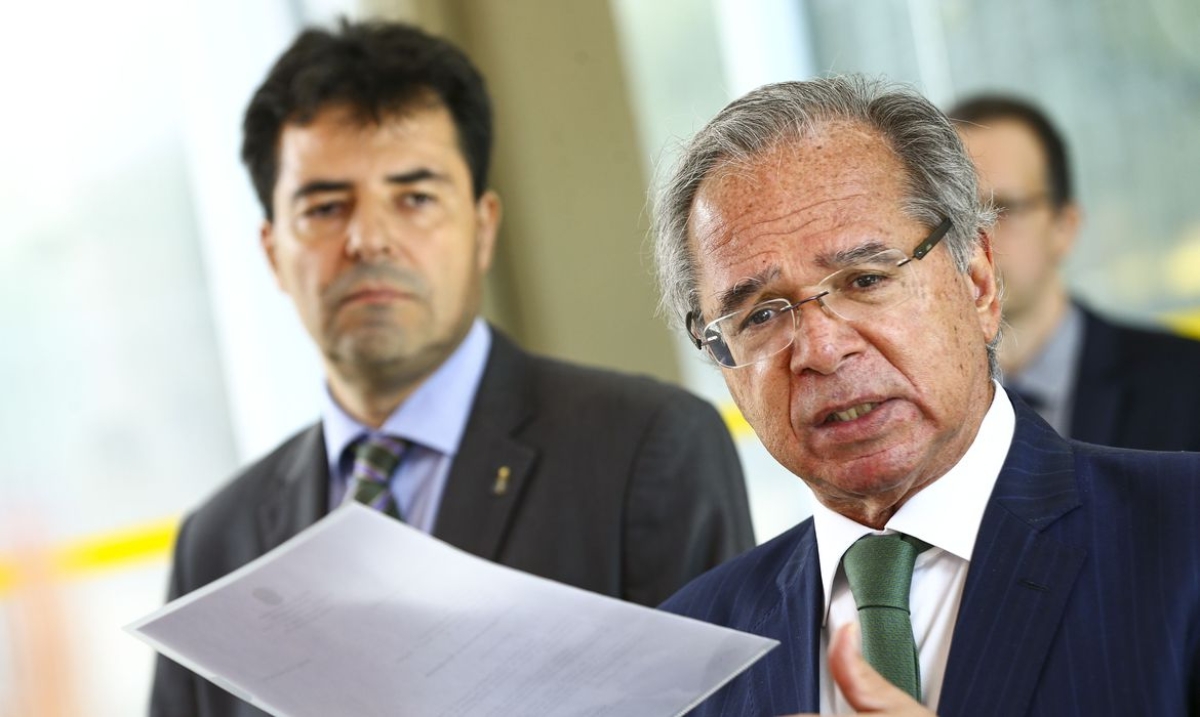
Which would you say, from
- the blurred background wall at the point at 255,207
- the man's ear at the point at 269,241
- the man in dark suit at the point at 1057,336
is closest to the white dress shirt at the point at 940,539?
the man's ear at the point at 269,241

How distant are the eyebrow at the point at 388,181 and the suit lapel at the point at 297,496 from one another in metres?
0.42

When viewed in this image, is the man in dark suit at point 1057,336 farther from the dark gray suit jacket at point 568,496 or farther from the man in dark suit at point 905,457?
the man in dark suit at point 905,457

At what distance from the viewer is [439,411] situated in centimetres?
256

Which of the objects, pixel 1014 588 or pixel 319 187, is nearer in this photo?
pixel 1014 588


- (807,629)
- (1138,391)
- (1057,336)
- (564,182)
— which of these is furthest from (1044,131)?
(807,629)

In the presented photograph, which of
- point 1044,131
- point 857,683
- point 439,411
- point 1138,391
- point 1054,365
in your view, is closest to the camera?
point 857,683

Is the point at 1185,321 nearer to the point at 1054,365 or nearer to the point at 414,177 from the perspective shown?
the point at 1054,365

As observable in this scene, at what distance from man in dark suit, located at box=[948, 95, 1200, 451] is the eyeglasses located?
1.68 meters

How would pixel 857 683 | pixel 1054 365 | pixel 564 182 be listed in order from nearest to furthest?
pixel 857 683 < pixel 1054 365 < pixel 564 182

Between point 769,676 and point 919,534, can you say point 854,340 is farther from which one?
point 769,676

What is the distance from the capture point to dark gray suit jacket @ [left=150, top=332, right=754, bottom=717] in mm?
2285

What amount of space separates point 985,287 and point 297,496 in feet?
4.50

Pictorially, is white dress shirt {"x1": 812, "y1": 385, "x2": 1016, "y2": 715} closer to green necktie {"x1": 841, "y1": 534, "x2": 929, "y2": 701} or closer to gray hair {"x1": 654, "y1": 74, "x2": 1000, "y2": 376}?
green necktie {"x1": 841, "y1": 534, "x2": 929, "y2": 701}

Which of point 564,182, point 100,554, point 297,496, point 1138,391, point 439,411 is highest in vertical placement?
point 564,182
